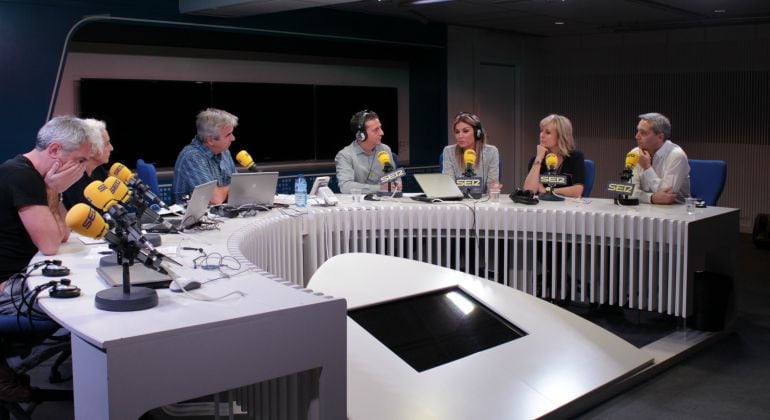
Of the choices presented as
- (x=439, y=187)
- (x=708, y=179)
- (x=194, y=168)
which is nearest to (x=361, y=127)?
(x=439, y=187)

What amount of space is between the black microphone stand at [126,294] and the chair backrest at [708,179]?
13.1 feet

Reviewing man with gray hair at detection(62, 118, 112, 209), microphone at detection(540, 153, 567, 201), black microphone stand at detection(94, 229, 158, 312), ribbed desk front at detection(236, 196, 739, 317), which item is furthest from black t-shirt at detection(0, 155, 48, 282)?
microphone at detection(540, 153, 567, 201)

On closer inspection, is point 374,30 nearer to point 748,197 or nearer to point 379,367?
point 748,197

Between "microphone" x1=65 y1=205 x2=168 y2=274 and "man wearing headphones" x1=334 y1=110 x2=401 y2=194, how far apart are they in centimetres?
297

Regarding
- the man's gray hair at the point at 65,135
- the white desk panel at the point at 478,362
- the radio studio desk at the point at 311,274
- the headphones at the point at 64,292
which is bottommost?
the white desk panel at the point at 478,362

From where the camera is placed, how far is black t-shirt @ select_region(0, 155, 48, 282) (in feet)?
9.91

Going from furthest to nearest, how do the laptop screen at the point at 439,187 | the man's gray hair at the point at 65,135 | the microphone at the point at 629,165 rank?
the laptop screen at the point at 439,187
the microphone at the point at 629,165
the man's gray hair at the point at 65,135

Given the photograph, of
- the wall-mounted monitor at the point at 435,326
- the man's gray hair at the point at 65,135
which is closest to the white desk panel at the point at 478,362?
the wall-mounted monitor at the point at 435,326

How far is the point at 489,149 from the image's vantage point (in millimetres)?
5598

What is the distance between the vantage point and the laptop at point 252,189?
4.37m

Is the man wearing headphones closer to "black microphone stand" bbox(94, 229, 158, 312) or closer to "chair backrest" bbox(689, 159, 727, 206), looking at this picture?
"chair backrest" bbox(689, 159, 727, 206)

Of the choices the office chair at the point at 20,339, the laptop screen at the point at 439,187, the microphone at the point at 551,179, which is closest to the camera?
the office chair at the point at 20,339

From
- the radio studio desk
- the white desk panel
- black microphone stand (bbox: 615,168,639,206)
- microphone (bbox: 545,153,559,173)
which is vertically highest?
microphone (bbox: 545,153,559,173)

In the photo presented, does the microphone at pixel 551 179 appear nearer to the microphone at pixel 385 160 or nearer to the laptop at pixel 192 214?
the microphone at pixel 385 160
